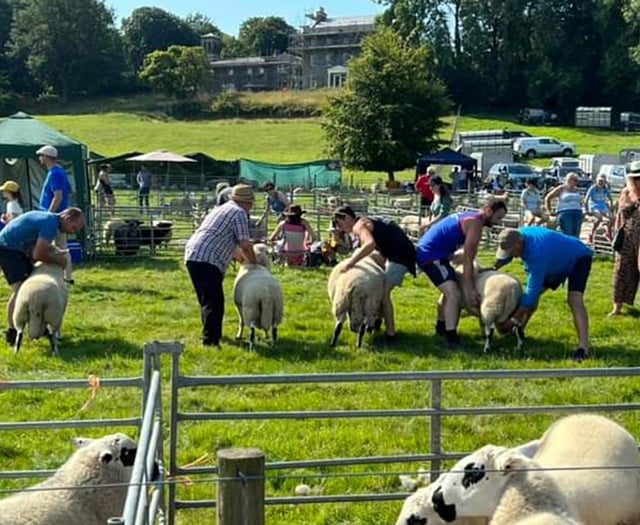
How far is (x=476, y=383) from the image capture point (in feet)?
25.9

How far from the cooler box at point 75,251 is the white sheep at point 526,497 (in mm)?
12738

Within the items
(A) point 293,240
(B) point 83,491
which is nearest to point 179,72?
(A) point 293,240

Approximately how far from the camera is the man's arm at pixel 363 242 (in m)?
9.01

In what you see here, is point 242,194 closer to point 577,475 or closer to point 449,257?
point 449,257

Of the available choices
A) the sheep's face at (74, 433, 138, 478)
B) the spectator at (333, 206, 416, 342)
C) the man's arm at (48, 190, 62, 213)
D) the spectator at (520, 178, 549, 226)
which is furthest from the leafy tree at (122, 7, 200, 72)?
the sheep's face at (74, 433, 138, 478)

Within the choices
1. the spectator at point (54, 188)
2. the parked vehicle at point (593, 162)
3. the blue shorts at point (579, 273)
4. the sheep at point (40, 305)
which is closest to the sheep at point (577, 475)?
the blue shorts at point (579, 273)

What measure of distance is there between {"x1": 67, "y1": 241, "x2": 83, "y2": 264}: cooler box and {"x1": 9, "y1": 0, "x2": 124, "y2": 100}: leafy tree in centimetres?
8360

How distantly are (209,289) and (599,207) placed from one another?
11.3 meters

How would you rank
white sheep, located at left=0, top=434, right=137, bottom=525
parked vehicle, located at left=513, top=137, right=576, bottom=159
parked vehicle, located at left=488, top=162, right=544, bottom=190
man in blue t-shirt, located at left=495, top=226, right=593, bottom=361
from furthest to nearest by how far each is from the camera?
parked vehicle, located at left=513, top=137, right=576, bottom=159
parked vehicle, located at left=488, top=162, right=544, bottom=190
man in blue t-shirt, located at left=495, top=226, right=593, bottom=361
white sheep, located at left=0, top=434, right=137, bottom=525

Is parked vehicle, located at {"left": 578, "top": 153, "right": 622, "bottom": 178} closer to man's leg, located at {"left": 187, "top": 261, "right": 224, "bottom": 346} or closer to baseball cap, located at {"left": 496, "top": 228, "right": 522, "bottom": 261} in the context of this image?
baseball cap, located at {"left": 496, "top": 228, "right": 522, "bottom": 261}

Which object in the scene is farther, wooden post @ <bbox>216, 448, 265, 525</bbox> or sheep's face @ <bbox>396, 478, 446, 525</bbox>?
sheep's face @ <bbox>396, 478, 446, 525</bbox>

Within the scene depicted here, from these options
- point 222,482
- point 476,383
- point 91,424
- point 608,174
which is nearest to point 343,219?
point 476,383

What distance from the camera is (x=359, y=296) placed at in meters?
8.98

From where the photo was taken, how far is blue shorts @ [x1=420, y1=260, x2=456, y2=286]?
923 cm
